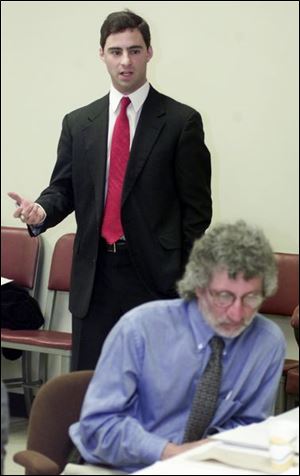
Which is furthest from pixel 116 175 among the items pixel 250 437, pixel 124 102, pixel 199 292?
pixel 250 437

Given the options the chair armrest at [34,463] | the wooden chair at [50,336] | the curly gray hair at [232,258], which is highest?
the curly gray hair at [232,258]

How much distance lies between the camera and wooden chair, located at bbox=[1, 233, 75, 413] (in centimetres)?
201

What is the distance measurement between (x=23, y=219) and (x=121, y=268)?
322mm

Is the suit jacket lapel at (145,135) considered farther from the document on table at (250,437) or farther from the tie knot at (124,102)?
the document on table at (250,437)

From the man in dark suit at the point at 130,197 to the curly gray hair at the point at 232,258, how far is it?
0.35m

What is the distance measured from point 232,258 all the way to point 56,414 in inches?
17.3

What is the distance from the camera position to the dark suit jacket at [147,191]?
2.03 metres

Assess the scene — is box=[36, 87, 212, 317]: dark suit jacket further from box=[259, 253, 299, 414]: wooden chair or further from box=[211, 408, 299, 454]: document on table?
box=[211, 408, 299, 454]: document on table

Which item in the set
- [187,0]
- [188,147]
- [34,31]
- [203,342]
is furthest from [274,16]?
A: [203,342]

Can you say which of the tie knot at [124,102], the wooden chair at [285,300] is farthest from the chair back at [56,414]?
the tie knot at [124,102]

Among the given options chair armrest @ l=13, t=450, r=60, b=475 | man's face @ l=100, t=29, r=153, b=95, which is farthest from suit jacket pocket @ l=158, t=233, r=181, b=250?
chair armrest @ l=13, t=450, r=60, b=475

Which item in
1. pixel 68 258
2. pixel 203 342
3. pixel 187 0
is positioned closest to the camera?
pixel 203 342

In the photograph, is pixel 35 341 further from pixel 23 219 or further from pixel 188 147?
pixel 188 147

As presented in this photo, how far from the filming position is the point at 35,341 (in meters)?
2.24
